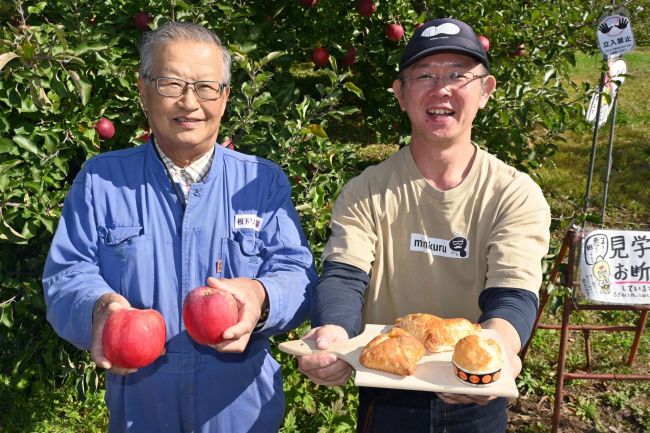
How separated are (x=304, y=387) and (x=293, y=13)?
2.39 m

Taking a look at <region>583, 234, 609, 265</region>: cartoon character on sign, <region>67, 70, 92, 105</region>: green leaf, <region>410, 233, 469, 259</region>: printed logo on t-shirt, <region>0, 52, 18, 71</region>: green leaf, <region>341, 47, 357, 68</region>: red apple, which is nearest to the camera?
<region>410, 233, 469, 259</region>: printed logo on t-shirt

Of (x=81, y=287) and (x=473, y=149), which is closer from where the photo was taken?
(x=81, y=287)

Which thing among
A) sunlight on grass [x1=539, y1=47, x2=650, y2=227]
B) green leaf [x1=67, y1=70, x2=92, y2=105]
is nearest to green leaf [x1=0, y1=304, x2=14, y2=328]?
green leaf [x1=67, y1=70, x2=92, y2=105]

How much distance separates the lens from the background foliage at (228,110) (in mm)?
2457

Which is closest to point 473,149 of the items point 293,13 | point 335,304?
point 335,304

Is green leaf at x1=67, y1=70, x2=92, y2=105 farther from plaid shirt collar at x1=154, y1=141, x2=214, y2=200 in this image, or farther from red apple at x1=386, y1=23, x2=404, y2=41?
red apple at x1=386, y1=23, x2=404, y2=41

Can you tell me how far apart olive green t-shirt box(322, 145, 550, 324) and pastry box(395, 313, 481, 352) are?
6.4 inches

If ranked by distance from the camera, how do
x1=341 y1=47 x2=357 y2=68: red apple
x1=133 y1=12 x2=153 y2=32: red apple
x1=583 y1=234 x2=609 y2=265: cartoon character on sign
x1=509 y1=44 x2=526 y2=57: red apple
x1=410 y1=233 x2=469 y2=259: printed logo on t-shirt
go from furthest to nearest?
x1=341 y1=47 x2=357 y2=68: red apple → x1=509 y1=44 x2=526 y2=57: red apple → x1=583 y1=234 x2=609 y2=265: cartoon character on sign → x1=133 y1=12 x2=153 y2=32: red apple → x1=410 y1=233 x2=469 y2=259: printed logo on t-shirt

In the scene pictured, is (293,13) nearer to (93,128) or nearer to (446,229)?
(93,128)

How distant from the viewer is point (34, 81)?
2244 millimetres

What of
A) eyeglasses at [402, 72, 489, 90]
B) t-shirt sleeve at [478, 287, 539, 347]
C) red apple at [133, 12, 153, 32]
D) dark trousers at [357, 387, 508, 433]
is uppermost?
red apple at [133, 12, 153, 32]

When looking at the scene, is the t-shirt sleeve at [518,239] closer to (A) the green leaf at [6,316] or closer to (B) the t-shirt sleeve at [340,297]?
(B) the t-shirt sleeve at [340,297]

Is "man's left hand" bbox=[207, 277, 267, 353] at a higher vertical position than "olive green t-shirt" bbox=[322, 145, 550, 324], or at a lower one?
lower

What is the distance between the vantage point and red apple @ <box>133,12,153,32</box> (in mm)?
2777
